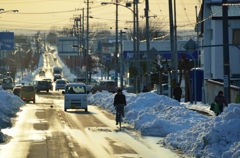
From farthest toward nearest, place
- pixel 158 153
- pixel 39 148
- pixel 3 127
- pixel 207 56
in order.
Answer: pixel 207 56
pixel 3 127
pixel 39 148
pixel 158 153

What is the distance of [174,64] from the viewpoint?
4578 cm

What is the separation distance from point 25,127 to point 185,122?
7.21 meters

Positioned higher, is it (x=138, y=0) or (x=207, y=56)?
(x=138, y=0)

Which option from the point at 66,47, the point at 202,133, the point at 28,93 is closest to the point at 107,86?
the point at 28,93

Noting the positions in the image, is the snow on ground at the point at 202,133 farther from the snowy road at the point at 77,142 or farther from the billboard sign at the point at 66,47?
the billboard sign at the point at 66,47

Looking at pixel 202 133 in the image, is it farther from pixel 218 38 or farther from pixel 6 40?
pixel 6 40

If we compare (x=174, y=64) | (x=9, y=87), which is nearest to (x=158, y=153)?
(x=174, y=64)

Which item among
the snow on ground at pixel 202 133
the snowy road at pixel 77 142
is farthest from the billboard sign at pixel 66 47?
the snow on ground at pixel 202 133

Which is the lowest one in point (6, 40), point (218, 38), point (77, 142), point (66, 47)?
point (77, 142)

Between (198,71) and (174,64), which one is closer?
(174,64)

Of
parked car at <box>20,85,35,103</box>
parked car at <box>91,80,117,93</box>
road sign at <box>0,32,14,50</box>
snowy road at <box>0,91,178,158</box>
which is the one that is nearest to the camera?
snowy road at <box>0,91,178,158</box>

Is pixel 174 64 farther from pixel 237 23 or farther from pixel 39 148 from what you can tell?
pixel 39 148

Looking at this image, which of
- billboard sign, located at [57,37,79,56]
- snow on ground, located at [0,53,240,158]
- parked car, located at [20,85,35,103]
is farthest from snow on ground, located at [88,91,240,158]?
billboard sign, located at [57,37,79,56]

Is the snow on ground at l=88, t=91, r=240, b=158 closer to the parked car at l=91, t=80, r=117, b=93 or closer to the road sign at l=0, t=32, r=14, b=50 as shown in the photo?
the road sign at l=0, t=32, r=14, b=50
